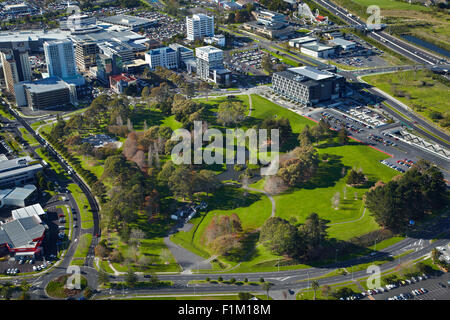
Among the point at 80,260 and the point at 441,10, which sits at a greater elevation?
the point at 441,10

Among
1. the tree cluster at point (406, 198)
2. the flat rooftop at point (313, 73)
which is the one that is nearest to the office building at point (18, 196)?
the tree cluster at point (406, 198)

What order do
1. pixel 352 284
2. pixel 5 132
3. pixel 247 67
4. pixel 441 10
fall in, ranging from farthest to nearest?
pixel 441 10
pixel 247 67
pixel 5 132
pixel 352 284

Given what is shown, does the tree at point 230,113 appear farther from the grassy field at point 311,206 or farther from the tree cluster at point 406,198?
the tree cluster at point 406,198

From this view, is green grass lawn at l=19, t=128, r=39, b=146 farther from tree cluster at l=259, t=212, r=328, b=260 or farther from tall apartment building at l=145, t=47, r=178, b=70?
tree cluster at l=259, t=212, r=328, b=260

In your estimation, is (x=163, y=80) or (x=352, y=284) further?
(x=163, y=80)

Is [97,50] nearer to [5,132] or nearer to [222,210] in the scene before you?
[5,132]

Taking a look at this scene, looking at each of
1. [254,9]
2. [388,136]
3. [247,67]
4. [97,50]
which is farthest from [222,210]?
[254,9]
